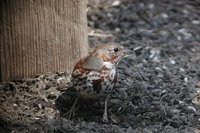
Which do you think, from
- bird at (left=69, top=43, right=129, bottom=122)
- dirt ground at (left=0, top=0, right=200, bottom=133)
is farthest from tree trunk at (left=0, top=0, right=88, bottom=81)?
bird at (left=69, top=43, right=129, bottom=122)

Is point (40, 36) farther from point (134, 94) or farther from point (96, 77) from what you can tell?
point (134, 94)

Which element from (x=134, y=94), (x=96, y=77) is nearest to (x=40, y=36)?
(x=96, y=77)

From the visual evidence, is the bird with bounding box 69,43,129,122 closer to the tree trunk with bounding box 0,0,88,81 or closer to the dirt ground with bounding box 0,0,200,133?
the dirt ground with bounding box 0,0,200,133

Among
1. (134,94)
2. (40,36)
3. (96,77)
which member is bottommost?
(134,94)

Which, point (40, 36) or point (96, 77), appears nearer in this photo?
point (96, 77)

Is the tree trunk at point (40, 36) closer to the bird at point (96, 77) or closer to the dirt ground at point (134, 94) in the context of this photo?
the dirt ground at point (134, 94)

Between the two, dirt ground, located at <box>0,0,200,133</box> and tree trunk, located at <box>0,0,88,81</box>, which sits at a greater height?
tree trunk, located at <box>0,0,88,81</box>
